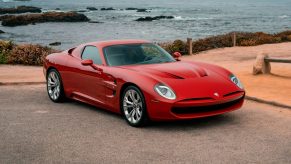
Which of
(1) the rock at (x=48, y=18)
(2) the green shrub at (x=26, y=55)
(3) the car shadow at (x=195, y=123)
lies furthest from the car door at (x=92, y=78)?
(1) the rock at (x=48, y=18)

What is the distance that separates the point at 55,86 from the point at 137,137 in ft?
12.2

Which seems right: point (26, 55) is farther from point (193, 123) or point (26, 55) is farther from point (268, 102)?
point (193, 123)

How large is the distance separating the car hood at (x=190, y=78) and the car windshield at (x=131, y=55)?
0.33m

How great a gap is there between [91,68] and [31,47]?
1198cm

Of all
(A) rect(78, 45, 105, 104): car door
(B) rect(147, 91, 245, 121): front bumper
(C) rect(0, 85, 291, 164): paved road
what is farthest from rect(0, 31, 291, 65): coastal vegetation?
(B) rect(147, 91, 245, 121): front bumper

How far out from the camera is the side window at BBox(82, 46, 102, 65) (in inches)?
363

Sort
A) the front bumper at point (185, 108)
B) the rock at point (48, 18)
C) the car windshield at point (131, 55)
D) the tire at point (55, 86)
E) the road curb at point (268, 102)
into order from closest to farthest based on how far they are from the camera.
Result: the front bumper at point (185, 108) → the car windshield at point (131, 55) → the road curb at point (268, 102) → the tire at point (55, 86) → the rock at point (48, 18)

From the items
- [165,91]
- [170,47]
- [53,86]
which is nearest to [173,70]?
[165,91]

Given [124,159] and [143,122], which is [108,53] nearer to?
[143,122]

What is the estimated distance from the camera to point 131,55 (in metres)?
9.10

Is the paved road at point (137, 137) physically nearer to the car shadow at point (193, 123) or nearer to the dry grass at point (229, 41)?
the car shadow at point (193, 123)

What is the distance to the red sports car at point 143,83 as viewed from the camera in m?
7.70

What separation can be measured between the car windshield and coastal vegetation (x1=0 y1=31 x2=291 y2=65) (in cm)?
1076

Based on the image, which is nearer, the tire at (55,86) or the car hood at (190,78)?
the car hood at (190,78)
